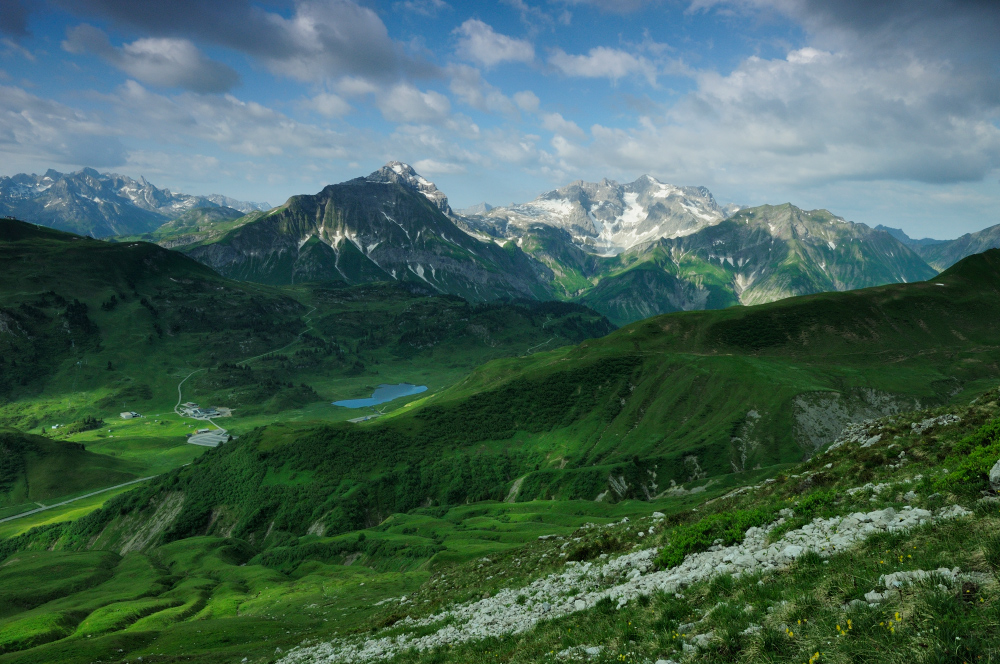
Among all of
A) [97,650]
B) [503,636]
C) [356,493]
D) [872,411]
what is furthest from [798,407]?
[97,650]

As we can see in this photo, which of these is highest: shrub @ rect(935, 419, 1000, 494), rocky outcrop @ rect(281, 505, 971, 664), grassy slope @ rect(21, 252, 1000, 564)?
shrub @ rect(935, 419, 1000, 494)

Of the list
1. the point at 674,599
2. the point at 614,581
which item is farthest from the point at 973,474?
the point at 614,581

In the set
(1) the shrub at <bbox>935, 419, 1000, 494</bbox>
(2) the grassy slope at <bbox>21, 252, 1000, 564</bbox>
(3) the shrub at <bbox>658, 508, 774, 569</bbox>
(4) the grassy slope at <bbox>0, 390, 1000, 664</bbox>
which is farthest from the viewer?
(2) the grassy slope at <bbox>21, 252, 1000, 564</bbox>

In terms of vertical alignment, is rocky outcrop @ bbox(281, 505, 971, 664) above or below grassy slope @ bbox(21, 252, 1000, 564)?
above

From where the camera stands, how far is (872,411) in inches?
5551

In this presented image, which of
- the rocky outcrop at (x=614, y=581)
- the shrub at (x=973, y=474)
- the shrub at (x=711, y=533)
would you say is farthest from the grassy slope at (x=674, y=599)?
the rocky outcrop at (x=614, y=581)

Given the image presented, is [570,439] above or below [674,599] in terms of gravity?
below

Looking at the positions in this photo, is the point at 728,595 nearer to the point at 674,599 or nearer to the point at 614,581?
the point at 674,599

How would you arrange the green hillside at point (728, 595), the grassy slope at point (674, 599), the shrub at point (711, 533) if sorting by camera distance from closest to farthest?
the grassy slope at point (674, 599), the green hillside at point (728, 595), the shrub at point (711, 533)

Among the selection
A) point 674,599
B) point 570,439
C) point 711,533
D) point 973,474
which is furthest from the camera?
point 570,439

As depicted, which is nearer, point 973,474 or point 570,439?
point 973,474

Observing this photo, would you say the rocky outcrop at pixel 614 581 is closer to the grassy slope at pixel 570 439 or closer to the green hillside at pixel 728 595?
the green hillside at pixel 728 595

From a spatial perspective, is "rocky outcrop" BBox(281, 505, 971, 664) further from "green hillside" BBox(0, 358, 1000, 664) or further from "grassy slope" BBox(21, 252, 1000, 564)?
"grassy slope" BBox(21, 252, 1000, 564)

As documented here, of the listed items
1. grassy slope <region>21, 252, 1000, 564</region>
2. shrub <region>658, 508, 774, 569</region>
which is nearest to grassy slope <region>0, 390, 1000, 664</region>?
shrub <region>658, 508, 774, 569</region>
